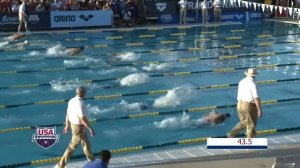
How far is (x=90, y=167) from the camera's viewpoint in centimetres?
649

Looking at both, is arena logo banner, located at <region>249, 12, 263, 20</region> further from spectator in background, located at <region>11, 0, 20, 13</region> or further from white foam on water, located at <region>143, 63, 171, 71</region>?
white foam on water, located at <region>143, 63, 171, 71</region>

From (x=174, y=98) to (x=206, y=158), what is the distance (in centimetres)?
487

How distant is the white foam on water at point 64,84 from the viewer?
47.8 ft

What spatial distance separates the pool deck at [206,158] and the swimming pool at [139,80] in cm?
145

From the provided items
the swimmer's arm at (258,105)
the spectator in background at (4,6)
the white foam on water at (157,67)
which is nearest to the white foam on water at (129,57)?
the white foam on water at (157,67)

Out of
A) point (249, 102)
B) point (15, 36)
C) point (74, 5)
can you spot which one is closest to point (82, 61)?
point (15, 36)

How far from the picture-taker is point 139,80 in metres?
15.4

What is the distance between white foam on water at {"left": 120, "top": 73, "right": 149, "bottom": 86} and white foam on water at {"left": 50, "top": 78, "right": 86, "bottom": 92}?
3.97ft

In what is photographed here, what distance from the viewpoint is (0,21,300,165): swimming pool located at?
1120 centimetres

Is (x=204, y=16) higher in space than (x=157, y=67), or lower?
higher

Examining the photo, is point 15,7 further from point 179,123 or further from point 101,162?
point 101,162

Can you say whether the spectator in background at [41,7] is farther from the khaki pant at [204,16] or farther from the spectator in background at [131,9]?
the khaki pant at [204,16]

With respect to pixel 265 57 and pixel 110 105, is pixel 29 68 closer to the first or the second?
pixel 110 105

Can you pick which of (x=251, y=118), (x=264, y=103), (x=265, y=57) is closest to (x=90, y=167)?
(x=251, y=118)
